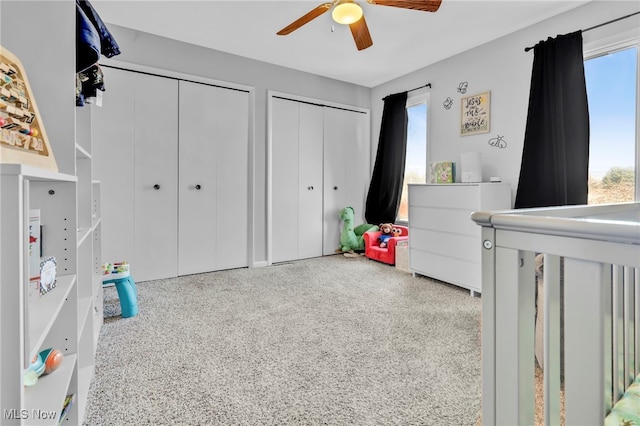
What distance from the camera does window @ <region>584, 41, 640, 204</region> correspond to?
2359mm

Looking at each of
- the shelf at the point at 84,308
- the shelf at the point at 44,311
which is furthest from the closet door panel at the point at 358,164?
the shelf at the point at 44,311

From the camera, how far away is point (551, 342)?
664mm

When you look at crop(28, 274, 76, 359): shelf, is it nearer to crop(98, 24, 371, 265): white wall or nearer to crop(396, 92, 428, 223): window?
A: crop(98, 24, 371, 265): white wall

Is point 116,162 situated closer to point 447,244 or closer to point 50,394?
point 50,394

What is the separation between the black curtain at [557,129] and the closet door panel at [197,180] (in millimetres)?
2999

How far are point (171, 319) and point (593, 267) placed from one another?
7.93 ft

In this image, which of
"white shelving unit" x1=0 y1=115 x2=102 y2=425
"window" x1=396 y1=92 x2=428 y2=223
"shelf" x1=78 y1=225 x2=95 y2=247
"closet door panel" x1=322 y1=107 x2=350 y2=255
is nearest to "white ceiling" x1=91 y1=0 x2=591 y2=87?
"window" x1=396 y1=92 x2=428 y2=223

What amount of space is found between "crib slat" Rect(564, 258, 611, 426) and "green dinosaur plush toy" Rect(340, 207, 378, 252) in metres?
3.79

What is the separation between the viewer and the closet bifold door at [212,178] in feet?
11.2

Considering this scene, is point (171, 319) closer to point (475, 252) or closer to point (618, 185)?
point (475, 252)

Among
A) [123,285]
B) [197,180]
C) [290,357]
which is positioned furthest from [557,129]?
[123,285]

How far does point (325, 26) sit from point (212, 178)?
1.87 m

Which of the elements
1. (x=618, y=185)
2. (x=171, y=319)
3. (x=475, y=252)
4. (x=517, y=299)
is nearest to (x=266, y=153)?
(x=171, y=319)

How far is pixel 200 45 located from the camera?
3.41m
